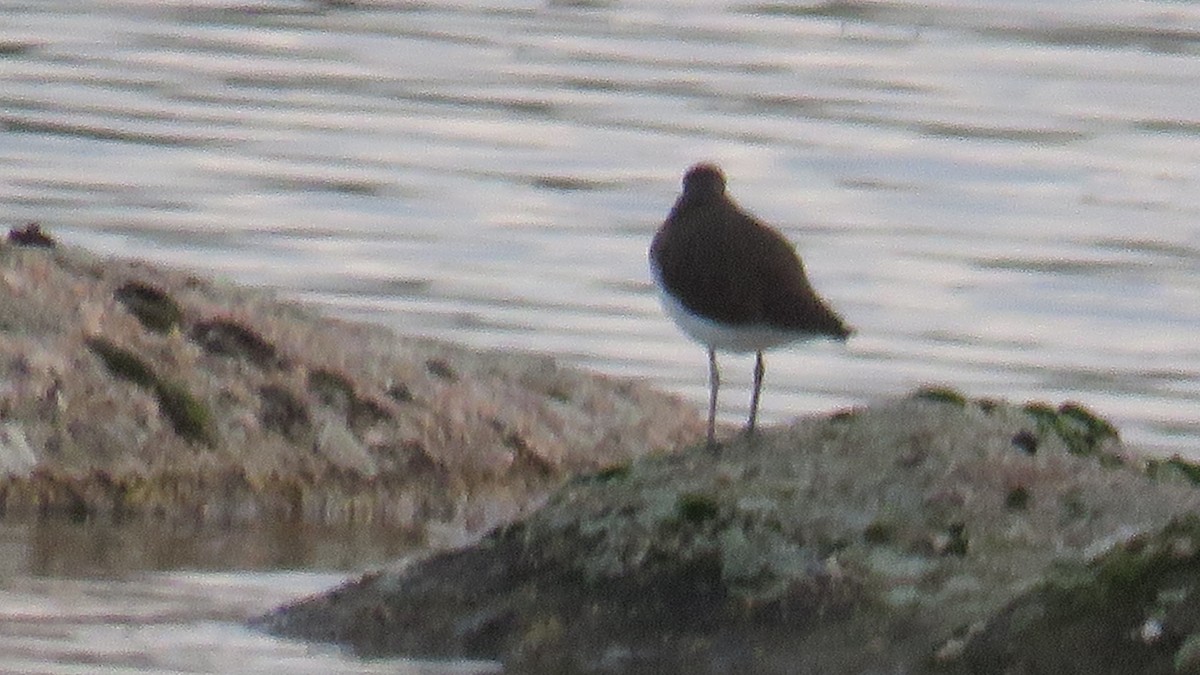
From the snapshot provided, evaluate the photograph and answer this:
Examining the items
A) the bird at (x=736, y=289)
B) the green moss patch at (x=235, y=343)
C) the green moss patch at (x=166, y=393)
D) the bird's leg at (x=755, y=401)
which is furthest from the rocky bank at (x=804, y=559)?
the green moss patch at (x=235, y=343)

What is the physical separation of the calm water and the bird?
135 centimetres

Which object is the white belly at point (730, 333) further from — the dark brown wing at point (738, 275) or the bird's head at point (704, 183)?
the bird's head at point (704, 183)

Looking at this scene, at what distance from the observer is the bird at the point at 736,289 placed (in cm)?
916

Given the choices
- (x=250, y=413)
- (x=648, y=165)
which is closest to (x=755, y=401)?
(x=250, y=413)

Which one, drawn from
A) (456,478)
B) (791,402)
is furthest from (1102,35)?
(456,478)

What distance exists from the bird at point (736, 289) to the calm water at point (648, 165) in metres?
1.35

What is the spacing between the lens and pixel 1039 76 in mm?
20094

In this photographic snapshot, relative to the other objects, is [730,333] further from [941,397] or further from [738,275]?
[941,397]

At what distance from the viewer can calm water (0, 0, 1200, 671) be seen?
13.8 meters

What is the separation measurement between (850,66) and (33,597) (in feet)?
39.4

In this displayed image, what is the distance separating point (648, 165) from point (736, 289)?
26.5 feet

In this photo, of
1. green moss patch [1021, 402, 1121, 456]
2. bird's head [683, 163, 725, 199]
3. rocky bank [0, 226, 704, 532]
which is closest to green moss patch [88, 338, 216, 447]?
rocky bank [0, 226, 704, 532]

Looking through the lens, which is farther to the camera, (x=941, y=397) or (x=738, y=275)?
(x=738, y=275)

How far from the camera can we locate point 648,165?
56.5ft
